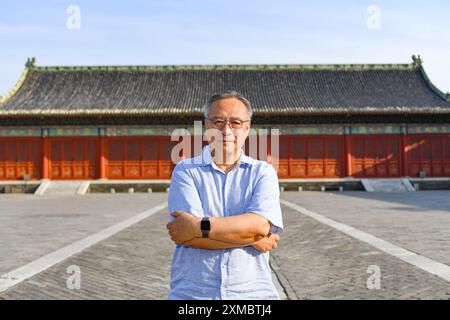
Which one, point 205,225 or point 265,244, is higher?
point 205,225

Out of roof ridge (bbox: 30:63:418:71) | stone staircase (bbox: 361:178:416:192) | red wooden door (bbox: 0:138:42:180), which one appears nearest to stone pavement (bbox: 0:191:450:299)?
stone staircase (bbox: 361:178:416:192)

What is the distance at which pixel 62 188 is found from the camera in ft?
81.1

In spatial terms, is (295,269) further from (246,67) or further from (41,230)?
(246,67)

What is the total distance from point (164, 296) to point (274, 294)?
9.65 ft

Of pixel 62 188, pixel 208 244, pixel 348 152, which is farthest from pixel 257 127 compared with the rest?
pixel 208 244

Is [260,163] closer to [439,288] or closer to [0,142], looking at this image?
[439,288]

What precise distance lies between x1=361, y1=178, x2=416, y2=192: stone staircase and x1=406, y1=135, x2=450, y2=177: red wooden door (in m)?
1.32

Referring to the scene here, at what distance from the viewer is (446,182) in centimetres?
2522

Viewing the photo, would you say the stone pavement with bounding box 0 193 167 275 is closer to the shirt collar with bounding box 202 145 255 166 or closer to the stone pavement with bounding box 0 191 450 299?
the stone pavement with bounding box 0 191 450 299

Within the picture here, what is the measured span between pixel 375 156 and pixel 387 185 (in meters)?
2.06

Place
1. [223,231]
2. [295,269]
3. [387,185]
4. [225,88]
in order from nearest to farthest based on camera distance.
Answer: [223,231] → [295,269] → [387,185] → [225,88]

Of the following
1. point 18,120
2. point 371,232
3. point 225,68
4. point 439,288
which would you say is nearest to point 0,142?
point 18,120

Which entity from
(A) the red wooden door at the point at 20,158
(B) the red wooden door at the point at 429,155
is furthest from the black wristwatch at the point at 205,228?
(B) the red wooden door at the point at 429,155

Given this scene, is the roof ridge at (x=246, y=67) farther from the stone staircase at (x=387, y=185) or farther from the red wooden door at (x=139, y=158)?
the stone staircase at (x=387, y=185)
